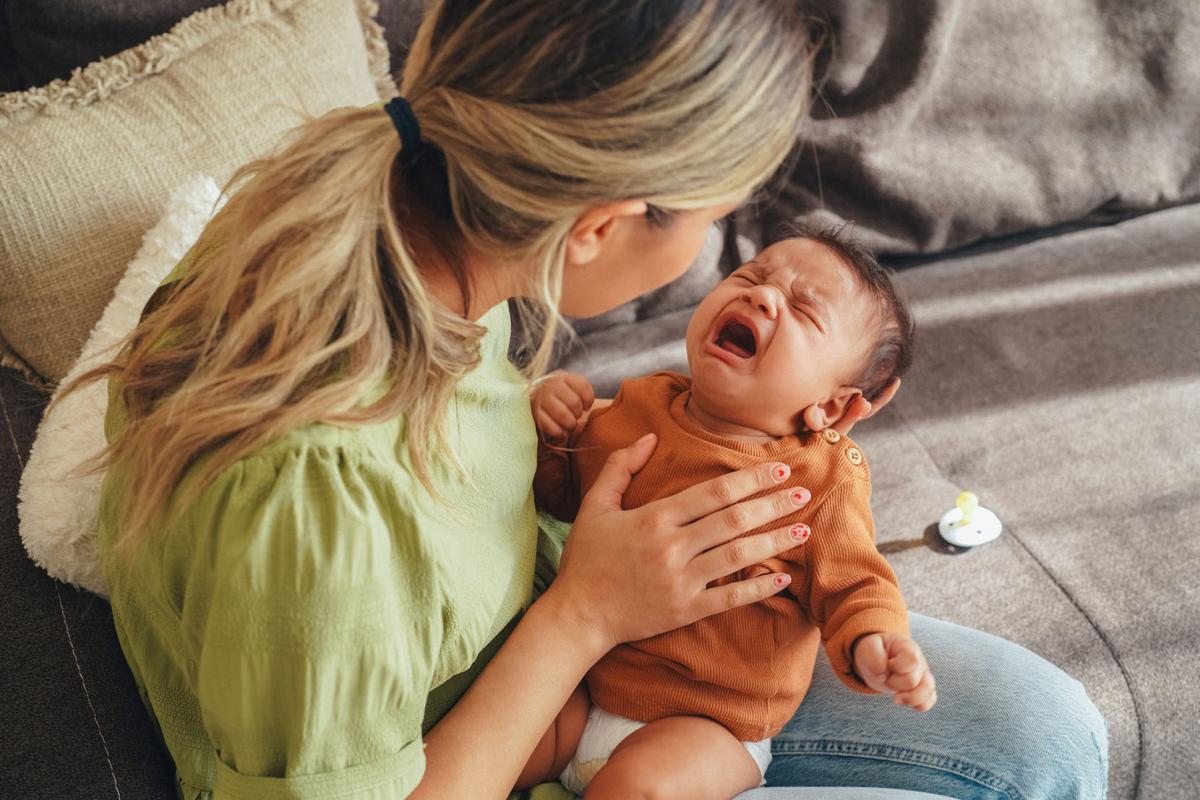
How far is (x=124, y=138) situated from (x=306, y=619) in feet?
2.21

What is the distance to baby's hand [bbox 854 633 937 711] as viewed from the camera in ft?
3.01

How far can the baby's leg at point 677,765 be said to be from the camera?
97 cm

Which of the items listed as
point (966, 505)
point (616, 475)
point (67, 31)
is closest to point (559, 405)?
point (616, 475)

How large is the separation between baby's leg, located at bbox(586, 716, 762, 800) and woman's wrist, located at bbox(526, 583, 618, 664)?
0.10 m

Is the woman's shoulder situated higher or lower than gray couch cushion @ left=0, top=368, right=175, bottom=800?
higher

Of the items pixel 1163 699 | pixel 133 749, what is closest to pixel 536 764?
pixel 133 749

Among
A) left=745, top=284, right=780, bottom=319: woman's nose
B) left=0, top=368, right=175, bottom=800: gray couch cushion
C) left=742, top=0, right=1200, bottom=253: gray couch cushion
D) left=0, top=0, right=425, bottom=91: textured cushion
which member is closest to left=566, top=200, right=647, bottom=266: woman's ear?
left=745, top=284, right=780, bottom=319: woman's nose

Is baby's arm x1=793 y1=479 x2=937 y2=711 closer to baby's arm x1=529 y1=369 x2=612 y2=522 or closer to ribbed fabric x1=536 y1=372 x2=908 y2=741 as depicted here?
ribbed fabric x1=536 y1=372 x2=908 y2=741

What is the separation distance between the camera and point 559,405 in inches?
A: 47.8

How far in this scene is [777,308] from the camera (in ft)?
3.74

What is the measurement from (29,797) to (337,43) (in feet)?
2.97

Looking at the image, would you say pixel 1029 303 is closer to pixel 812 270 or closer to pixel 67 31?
pixel 812 270

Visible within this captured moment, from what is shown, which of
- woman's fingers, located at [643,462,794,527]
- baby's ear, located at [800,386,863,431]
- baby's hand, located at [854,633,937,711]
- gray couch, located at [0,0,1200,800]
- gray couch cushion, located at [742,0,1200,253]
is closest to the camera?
baby's hand, located at [854,633,937,711]

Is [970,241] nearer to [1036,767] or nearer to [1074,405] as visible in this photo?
[1074,405]
